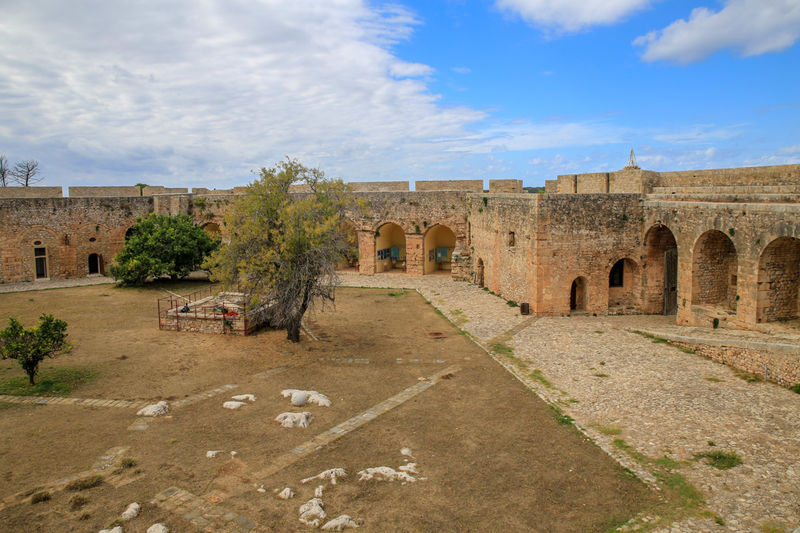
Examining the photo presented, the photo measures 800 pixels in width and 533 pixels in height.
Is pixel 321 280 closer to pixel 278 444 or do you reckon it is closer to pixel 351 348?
pixel 351 348

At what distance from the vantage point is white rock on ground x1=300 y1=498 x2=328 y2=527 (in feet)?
22.5

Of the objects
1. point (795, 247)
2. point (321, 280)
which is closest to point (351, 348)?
point (321, 280)

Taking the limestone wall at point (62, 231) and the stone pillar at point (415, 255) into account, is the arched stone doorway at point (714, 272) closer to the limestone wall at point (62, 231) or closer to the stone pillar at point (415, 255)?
the stone pillar at point (415, 255)

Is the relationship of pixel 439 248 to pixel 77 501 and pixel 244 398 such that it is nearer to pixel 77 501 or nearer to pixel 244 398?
pixel 244 398

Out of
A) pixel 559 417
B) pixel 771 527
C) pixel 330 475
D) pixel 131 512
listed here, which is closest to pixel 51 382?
pixel 131 512

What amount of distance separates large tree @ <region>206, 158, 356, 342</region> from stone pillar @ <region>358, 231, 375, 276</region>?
13.5 m

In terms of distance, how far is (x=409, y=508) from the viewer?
283 inches

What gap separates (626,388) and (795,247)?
21.9 ft

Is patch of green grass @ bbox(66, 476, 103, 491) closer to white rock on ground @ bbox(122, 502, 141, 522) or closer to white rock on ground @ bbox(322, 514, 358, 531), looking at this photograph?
white rock on ground @ bbox(122, 502, 141, 522)

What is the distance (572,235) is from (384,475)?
12.3 m

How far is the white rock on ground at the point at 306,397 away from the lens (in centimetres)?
1080

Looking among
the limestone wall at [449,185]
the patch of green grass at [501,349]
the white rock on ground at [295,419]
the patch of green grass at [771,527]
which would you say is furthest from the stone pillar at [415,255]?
the patch of green grass at [771,527]

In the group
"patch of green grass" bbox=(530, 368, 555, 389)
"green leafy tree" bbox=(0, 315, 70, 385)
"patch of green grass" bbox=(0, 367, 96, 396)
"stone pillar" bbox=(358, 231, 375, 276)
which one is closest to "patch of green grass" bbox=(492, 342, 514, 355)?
"patch of green grass" bbox=(530, 368, 555, 389)

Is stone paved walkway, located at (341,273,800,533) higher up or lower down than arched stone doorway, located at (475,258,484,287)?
lower down
